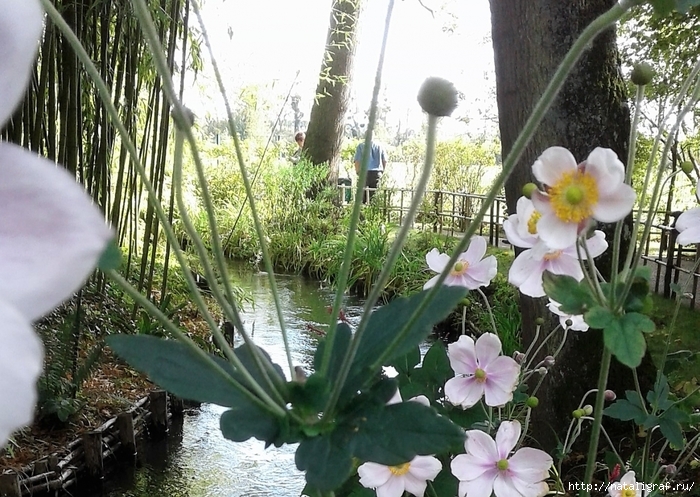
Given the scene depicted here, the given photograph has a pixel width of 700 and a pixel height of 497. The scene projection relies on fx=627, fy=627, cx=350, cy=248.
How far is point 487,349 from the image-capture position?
0.55 m

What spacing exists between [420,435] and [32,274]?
0.59 feet

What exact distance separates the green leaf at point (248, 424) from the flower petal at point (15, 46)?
0.18 metres

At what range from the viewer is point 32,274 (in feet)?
0.45

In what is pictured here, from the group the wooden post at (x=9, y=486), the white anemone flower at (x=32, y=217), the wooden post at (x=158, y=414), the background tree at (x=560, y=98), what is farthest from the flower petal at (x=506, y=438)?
the wooden post at (x=158, y=414)

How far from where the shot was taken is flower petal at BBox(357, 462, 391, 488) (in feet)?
1.61

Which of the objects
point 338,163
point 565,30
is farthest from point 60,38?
point 338,163

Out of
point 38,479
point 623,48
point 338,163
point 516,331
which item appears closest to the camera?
point 38,479

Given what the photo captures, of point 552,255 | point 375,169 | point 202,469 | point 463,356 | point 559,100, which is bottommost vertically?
point 202,469

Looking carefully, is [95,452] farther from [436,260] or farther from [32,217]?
[32,217]

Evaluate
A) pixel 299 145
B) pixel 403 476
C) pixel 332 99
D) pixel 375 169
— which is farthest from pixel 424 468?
pixel 299 145

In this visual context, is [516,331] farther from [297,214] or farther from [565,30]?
[297,214]

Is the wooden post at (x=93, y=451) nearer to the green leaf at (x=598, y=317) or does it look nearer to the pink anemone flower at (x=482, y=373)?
the pink anemone flower at (x=482, y=373)

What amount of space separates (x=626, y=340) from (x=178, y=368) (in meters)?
0.24

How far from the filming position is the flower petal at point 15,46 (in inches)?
5.5
